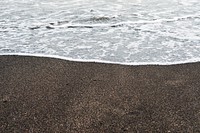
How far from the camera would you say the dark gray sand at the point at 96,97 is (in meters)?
3.08

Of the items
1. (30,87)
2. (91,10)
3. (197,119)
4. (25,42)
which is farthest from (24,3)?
(197,119)

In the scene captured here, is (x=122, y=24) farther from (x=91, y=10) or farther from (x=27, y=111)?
(x=27, y=111)

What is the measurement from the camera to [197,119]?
316cm

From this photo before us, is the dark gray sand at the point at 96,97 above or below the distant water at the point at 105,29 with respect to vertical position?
above

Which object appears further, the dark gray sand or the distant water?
the distant water

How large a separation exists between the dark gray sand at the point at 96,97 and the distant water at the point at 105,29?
1.86 feet

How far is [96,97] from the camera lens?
3.65 meters

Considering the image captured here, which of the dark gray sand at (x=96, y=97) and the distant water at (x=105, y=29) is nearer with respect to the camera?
the dark gray sand at (x=96, y=97)

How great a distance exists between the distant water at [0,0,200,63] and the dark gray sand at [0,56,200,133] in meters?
0.57

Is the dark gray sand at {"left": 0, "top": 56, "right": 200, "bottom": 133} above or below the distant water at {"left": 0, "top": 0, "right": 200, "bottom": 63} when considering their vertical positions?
above

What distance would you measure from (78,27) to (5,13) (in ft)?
8.77

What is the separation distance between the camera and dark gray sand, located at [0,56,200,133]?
121 inches

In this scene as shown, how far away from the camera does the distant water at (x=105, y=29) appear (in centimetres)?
534

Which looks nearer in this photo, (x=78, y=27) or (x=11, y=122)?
(x=11, y=122)
